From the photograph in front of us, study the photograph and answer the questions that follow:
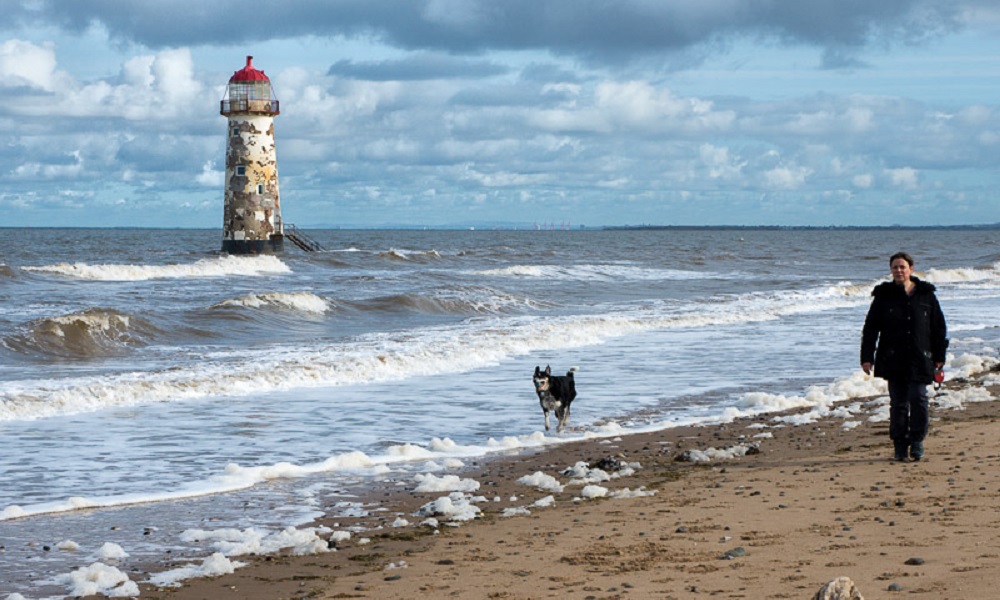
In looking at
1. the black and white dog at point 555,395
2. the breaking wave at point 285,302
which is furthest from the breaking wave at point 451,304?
the black and white dog at point 555,395

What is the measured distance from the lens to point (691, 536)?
680 cm

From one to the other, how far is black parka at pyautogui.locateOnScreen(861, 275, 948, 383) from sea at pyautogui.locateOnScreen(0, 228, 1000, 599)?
11.0ft

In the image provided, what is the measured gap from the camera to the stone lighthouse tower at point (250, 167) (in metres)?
52.4

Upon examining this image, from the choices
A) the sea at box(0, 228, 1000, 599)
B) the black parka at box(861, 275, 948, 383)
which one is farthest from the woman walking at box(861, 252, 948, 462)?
the sea at box(0, 228, 1000, 599)

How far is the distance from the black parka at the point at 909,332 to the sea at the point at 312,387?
3.36 m

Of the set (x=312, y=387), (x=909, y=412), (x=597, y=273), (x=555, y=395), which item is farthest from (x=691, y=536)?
(x=597, y=273)

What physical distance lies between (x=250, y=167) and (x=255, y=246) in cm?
380

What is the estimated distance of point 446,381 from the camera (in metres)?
16.5

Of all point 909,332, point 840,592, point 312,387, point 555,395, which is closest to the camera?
point 840,592

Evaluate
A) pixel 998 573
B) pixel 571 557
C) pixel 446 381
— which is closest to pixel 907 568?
pixel 998 573

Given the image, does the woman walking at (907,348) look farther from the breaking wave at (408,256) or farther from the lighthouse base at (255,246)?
the breaking wave at (408,256)

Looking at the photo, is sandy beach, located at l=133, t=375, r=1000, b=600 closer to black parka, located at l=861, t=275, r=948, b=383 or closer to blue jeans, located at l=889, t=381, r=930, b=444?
blue jeans, located at l=889, t=381, r=930, b=444

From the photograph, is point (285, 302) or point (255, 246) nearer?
point (285, 302)

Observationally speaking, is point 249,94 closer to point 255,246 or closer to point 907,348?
point 255,246
